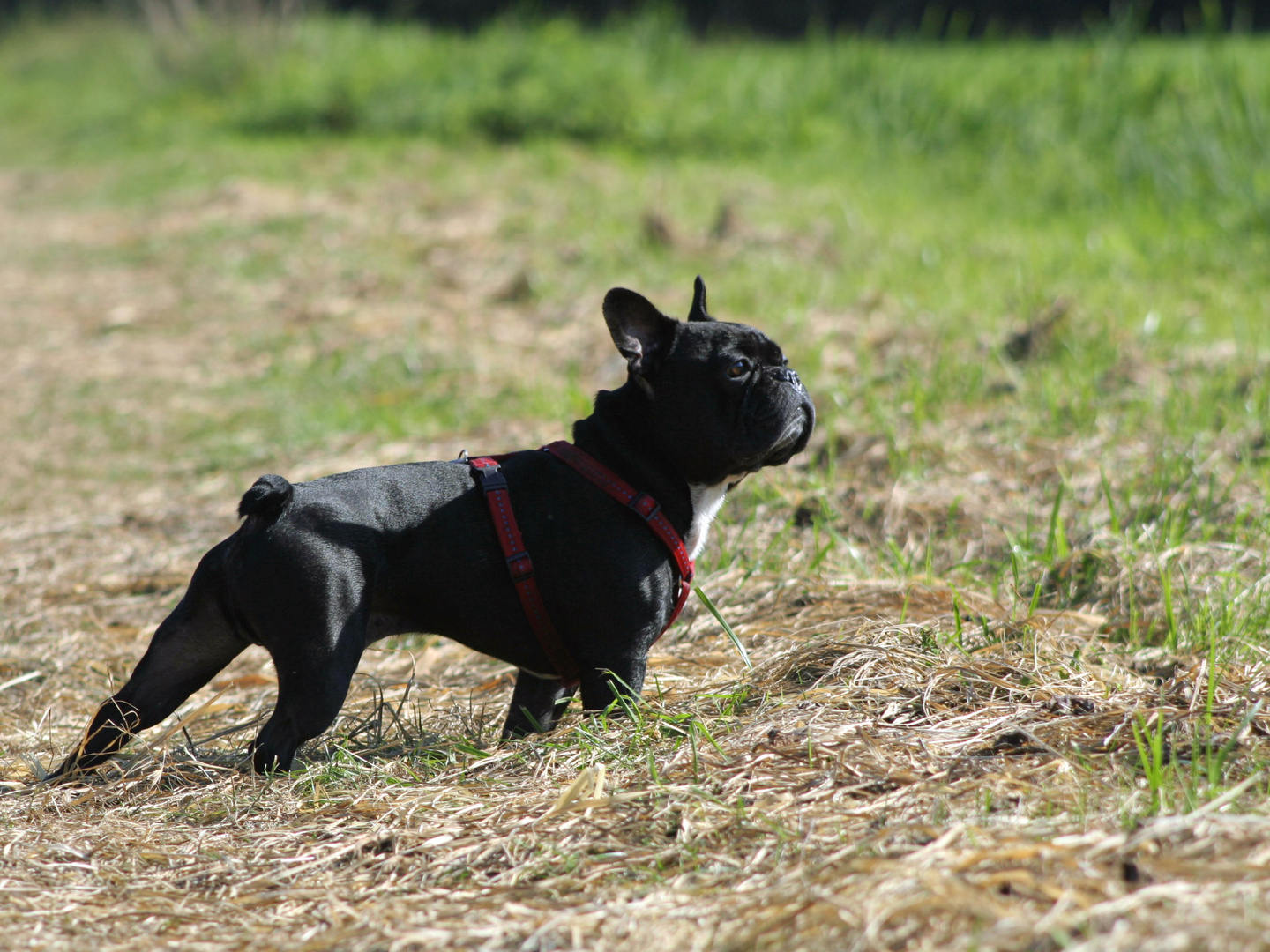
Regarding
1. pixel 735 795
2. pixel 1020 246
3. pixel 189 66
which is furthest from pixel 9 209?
pixel 735 795

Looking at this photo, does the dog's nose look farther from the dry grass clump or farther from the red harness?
the dry grass clump

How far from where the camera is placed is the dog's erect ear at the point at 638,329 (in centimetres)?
317

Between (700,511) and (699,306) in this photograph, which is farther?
(699,306)

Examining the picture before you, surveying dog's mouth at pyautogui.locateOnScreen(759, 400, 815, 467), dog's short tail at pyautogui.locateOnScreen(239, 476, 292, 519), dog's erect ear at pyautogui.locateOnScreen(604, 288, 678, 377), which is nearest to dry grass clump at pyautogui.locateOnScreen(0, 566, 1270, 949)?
dog's mouth at pyautogui.locateOnScreen(759, 400, 815, 467)

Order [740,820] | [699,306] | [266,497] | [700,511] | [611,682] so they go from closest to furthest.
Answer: [740,820], [266,497], [611,682], [700,511], [699,306]

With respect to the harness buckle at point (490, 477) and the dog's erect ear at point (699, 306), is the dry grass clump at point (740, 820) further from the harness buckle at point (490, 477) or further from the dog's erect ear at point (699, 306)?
the dog's erect ear at point (699, 306)

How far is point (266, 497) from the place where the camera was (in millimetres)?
2840

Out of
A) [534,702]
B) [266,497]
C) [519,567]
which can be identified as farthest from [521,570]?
[266,497]

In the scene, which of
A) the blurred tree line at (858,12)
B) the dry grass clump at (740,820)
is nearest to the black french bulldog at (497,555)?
the dry grass clump at (740,820)

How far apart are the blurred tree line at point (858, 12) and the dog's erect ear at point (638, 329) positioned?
11.7 m

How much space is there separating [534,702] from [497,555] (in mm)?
502

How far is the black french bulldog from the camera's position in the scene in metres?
2.85

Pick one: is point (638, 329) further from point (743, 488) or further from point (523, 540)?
point (743, 488)

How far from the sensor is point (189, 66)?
651 inches
